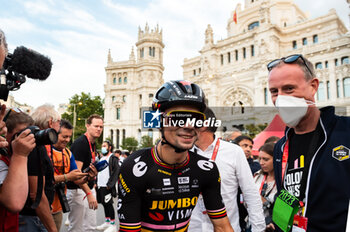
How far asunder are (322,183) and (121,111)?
64202 millimetres

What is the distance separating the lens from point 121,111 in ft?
211

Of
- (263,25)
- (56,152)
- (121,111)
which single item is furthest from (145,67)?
(56,152)

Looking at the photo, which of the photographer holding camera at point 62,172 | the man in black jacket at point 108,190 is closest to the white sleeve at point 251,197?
the photographer holding camera at point 62,172

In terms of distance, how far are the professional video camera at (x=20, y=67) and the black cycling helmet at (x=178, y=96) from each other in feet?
4.09

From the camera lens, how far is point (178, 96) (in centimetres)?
221

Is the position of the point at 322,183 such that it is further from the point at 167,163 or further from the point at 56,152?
the point at 56,152

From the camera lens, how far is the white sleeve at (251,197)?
3.12 meters

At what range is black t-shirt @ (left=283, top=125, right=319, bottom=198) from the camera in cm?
204

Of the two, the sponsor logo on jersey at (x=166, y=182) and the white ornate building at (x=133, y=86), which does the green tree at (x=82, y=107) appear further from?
the sponsor logo on jersey at (x=166, y=182)

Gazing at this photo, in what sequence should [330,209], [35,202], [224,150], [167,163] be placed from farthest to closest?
[224,150], [35,202], [167,163], [330,209]

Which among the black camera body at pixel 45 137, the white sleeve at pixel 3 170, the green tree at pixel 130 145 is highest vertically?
the black camera body at pixel 45 137

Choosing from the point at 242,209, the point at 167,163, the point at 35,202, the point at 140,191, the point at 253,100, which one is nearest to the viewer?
the point at 140,191

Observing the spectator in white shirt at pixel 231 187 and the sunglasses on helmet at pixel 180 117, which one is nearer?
the sunglasses on helmet at pixel 180 117

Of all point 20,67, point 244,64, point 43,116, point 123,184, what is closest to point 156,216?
point 123,184
